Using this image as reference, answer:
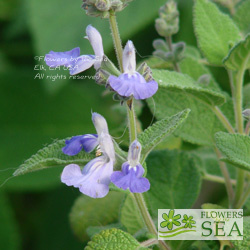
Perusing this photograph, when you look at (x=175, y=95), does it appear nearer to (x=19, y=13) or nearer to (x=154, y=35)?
(x=154, y=35)

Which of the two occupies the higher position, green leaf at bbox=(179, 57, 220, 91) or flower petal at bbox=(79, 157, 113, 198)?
green leaf at bbox=(179, 57, 220, 91)

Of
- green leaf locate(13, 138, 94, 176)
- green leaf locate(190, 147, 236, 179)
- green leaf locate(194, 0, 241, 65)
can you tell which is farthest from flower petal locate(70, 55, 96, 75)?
green leaf locate(190, 147, 236, 179)

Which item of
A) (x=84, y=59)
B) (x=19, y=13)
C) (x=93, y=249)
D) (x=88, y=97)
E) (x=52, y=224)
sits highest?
(x=19, y=13)

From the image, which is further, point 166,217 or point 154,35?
point 154,35

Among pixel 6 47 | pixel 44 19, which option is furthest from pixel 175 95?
pixel 6 47

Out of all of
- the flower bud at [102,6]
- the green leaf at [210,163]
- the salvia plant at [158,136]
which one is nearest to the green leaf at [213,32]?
the salvia plant at [158,136]

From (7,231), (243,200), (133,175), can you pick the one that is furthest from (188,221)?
(7,231)

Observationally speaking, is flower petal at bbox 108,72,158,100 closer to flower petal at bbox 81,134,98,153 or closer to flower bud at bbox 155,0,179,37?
flower petal at bbox 81,134,98,153
